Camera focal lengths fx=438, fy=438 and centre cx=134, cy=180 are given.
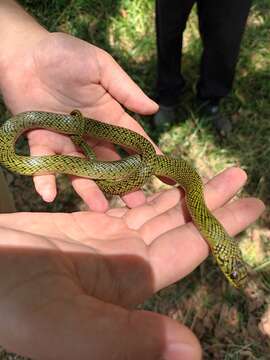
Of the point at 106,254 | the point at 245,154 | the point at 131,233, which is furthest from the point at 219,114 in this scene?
the point at 106,254

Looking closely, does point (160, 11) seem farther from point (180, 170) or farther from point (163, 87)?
point (180, 170)

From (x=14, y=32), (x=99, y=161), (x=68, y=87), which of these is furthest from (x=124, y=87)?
(x=14, y=32)

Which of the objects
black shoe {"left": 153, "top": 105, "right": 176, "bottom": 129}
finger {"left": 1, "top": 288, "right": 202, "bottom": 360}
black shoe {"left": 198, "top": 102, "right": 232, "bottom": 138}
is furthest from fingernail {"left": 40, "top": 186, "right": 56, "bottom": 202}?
black shoe {"left": 198, "top": 102, "right": 232, "bottom": 138}

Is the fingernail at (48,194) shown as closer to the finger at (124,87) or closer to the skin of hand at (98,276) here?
the skin of hand at (98,276)

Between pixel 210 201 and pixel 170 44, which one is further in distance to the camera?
pixel 170 44

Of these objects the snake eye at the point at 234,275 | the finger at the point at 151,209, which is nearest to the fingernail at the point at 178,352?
the finger at the point at 151,209

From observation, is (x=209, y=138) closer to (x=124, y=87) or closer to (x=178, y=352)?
(x=124, y=87)
